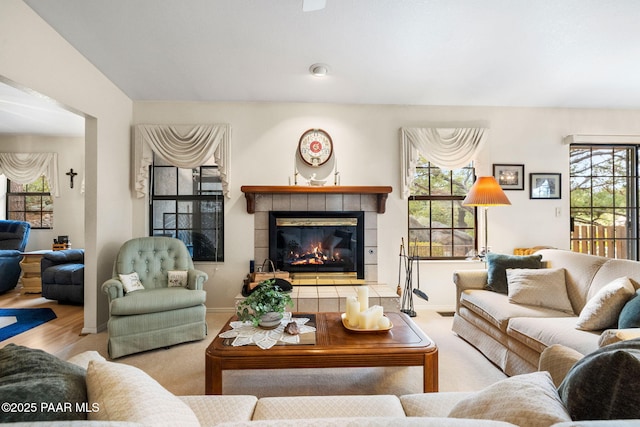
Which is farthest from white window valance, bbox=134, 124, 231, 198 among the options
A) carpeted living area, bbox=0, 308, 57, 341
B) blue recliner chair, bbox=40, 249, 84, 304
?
carpeted living area, bbox=0, 308, 57, 341

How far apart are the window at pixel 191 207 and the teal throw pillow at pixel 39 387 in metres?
2.87

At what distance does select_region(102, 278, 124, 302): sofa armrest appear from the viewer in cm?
250

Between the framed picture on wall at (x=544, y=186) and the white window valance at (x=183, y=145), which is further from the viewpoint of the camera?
the framed picture on wall at (x=544, y=186)

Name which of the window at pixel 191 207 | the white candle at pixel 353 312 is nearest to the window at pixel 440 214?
the white candle at pixel 353 312

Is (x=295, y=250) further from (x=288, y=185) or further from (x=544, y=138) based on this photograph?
(x=544, y=138)

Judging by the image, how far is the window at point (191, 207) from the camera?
3.71 meters

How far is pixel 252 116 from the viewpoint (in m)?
3.66

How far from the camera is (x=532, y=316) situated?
2160mm

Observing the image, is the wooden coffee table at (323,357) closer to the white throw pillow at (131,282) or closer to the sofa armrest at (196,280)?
the sofa armrest at (196,280)

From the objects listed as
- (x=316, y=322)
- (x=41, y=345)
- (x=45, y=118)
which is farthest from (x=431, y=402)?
(x=45, y=118)

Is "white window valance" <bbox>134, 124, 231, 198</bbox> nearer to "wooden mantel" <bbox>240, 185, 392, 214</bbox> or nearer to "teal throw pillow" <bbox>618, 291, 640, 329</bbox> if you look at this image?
"wooden mantel" <bbox>240, 185, 392, 214</bbox>

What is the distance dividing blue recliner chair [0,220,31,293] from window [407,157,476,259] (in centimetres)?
566

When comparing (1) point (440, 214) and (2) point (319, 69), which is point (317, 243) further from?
(2) point (319, 69)

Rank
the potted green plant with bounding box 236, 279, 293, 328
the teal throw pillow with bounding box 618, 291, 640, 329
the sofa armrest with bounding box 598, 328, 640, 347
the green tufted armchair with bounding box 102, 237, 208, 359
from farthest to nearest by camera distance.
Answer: the green tufted armchair with bounding box 102, 237, 208, 359
the potted green plant with bounding box 236, 279, 293, 328
the teal throw pillow with bounding box 618, 291, 640, 329
the sofa armrest with bounding box 598, 328, 640, 347
